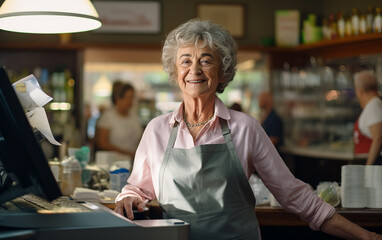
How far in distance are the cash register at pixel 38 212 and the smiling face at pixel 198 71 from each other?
2.56 ft

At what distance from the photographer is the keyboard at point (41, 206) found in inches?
60.0

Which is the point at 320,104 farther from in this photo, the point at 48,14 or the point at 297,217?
the point at 48,14

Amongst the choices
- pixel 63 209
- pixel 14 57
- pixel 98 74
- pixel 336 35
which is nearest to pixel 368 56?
pixel 336 35

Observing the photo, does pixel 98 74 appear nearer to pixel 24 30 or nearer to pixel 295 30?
pixel 295 30

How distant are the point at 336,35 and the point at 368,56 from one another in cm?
87

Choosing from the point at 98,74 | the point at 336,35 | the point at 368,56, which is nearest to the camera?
the point at 368,56

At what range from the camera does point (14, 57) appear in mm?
8102

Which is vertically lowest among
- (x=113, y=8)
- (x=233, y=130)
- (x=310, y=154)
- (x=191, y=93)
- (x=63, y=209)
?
(x=310, y=154)

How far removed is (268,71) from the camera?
8.41m

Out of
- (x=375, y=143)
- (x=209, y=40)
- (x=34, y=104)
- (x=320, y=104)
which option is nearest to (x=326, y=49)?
(x=320, y=104)

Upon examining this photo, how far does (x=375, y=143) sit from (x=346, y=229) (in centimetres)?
331

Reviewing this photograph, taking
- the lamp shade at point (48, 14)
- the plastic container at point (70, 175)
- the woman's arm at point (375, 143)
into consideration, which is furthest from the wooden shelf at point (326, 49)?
the lamp shade at point (48, 14)

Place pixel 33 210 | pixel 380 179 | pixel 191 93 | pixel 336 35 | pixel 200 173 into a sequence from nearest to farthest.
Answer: pixel 33 210
pixel 200 173
pixel 191 93
pixel 380 179
pixel 336 35

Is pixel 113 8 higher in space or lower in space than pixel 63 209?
higher
